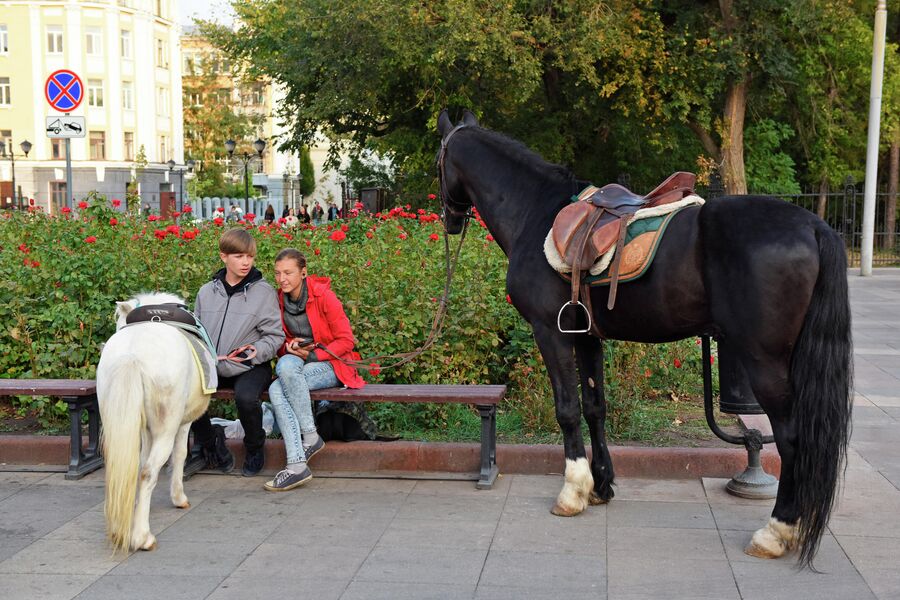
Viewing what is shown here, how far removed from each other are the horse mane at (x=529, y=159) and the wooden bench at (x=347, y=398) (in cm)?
142

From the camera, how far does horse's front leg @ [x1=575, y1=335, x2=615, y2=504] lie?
571 cm

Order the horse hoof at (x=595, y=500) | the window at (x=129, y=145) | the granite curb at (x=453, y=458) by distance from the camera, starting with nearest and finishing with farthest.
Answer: the horse hoof at (x=595, y=500)
the granite curb at (x=453, y=458)
the window at (x=129, y=145)

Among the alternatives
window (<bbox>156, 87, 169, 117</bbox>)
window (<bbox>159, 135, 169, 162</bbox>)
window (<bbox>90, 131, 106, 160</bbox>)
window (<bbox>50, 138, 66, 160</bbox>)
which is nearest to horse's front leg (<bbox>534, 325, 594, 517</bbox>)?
window (<bbox>50, 138, 66, 160</bbox>)

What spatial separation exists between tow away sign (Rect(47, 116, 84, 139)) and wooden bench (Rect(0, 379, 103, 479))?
5621mm

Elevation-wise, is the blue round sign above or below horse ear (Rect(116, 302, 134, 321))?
above

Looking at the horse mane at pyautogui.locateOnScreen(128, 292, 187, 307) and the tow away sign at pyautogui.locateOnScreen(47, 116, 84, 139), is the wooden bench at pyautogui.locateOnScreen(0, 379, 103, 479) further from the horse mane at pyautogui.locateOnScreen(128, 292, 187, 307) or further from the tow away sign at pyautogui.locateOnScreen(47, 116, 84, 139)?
the tow away sign at pyautogui.locateOnScreen(47, 116, 84, 139)

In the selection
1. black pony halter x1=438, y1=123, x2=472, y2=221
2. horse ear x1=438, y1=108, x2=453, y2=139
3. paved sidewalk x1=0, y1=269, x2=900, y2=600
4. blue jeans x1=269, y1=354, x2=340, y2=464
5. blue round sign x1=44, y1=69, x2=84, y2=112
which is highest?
blue round sign x1=44, y1=69, x2=84, y2=112

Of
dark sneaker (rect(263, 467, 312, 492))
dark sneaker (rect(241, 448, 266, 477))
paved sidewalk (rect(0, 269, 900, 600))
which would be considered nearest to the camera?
paved sidewalk (rect(0, 269, 900, 600))

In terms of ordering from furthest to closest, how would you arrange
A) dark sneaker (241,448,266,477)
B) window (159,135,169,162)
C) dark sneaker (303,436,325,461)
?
window (159,135,169,162)
dark sneaker (241,448,266,477)
dark sneaker (303,436,325,461)

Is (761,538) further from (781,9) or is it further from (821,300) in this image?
(781,9)

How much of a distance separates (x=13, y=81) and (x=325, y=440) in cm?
5992

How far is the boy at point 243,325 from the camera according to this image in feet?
20.0

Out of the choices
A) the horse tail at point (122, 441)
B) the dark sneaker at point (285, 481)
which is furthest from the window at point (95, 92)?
the horse tail at point (122, 441)

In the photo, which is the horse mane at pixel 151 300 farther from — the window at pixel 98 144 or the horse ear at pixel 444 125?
the window at pixel 98 144
